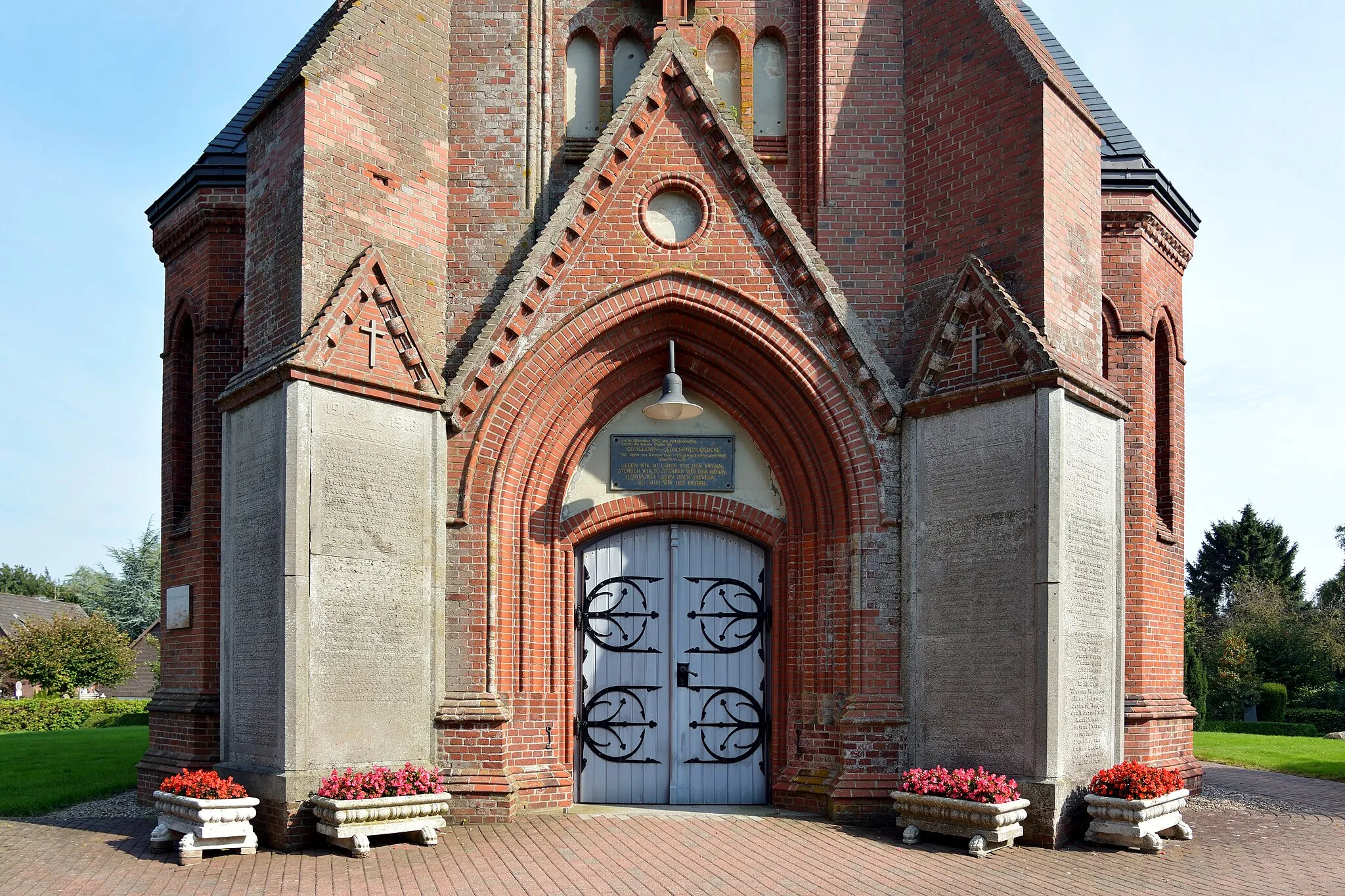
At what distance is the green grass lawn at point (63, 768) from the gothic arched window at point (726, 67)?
9.85 meters

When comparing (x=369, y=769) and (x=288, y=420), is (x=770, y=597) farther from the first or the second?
(x=288, y=420)

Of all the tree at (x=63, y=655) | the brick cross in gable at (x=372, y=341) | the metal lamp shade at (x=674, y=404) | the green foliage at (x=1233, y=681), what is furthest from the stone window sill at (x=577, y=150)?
the green foliage at (x=1233, y=681)

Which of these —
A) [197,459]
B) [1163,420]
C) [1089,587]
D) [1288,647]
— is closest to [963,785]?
[1089,587]

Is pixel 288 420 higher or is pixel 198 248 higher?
pixel 198 248

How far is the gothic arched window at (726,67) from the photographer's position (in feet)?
40.8

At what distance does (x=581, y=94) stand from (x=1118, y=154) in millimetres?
5944

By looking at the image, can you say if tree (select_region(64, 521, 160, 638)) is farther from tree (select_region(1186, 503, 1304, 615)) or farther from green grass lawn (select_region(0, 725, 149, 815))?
tree (select_region(1186, 503, 1304, 615))

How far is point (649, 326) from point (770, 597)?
2930mm

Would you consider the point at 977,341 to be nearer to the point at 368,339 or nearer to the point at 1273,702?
the point at 368,339

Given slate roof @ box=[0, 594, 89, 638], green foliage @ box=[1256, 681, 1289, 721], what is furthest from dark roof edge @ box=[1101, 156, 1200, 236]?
slate roof @ box=[0, 594, 89, 638]

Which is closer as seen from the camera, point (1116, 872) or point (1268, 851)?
point (1116, 872)

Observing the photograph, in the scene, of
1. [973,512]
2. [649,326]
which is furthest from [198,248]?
[973,512]

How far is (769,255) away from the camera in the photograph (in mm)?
11570

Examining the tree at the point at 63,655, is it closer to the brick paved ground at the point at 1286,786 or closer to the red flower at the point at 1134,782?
the brick paved ground at the point at 1286,786
